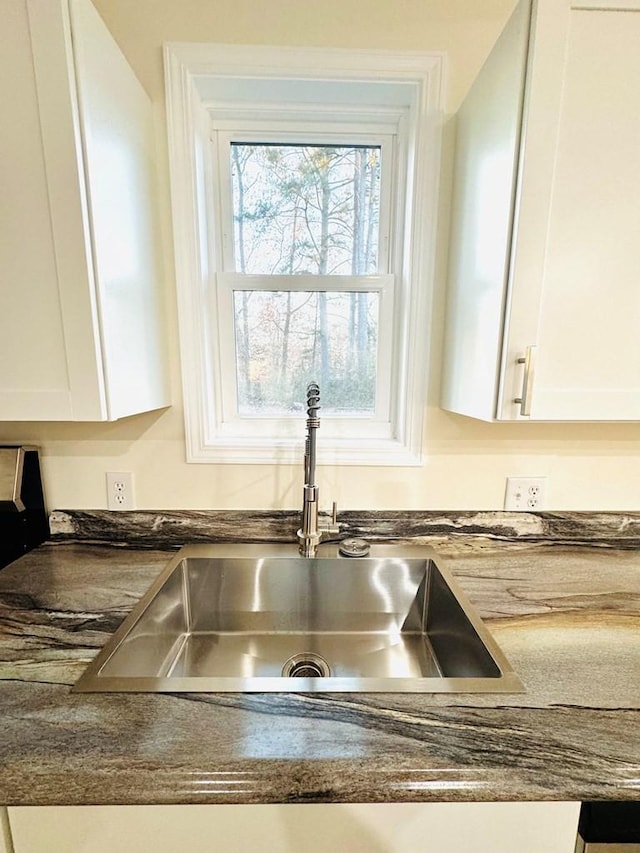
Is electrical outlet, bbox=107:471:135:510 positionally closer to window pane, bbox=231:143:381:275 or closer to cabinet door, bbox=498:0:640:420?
window pane, bbox=231:143:381:275

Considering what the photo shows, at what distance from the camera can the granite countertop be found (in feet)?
1.61

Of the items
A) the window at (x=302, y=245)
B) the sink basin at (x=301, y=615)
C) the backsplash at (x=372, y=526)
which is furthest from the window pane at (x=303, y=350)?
the sink basin at (x=301, y=615)

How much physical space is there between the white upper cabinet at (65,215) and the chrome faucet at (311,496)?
1.44 feet

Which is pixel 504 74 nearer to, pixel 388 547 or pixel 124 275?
pixel 124 275

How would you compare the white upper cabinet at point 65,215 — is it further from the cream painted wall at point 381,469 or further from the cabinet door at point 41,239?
the cream painted wall at point 381,469

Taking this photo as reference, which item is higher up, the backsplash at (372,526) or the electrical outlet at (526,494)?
the electrical outlet at (526,494)

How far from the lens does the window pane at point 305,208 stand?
1.17m

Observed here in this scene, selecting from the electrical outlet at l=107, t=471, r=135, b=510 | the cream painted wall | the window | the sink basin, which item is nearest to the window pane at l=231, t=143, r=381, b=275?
the window

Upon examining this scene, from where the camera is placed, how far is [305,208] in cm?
120

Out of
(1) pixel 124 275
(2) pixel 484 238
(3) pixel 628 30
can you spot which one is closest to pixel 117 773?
(1) pixel 124 275

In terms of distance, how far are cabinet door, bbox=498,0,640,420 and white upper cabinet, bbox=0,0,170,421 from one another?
850 millimetres

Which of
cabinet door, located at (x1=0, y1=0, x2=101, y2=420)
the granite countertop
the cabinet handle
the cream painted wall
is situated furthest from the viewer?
the cream painted wall

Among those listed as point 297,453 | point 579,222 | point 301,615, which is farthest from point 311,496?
point 579,222

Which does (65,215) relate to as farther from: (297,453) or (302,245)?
(297,453)
